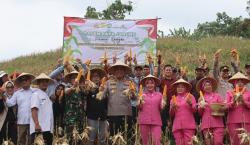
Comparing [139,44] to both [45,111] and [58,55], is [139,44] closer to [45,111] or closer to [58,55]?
[45,111]

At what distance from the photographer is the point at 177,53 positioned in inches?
897

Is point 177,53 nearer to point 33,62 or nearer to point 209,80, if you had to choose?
point 33,62

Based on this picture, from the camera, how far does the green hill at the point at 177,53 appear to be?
2206 centimetres

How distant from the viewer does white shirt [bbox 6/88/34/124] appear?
930cm

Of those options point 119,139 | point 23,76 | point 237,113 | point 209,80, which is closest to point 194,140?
point 237,113

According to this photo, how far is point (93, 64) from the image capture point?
1431 centimetres

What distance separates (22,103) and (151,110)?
7.24ft

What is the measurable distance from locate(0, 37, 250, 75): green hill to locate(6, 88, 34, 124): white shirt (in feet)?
39.1

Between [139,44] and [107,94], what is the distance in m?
5.10

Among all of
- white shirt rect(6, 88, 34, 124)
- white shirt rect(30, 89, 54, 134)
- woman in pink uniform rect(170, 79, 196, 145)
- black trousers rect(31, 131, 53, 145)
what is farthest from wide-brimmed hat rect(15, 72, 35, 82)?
woman in pink uniform rect(170, 79, 196, 145)

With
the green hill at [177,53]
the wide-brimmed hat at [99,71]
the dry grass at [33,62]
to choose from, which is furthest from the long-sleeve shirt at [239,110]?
the dry grass at [33,62]

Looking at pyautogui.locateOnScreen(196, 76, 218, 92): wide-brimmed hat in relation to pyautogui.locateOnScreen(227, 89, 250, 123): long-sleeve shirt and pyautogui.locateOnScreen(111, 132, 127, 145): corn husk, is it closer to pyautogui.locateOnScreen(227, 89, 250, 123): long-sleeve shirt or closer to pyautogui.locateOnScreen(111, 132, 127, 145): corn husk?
pyautogui.locateOnScreen(227, 89, 250, 123): long-sleeve shirt

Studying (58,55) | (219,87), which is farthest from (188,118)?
(58,55)

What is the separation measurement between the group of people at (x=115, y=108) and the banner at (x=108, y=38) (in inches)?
166
